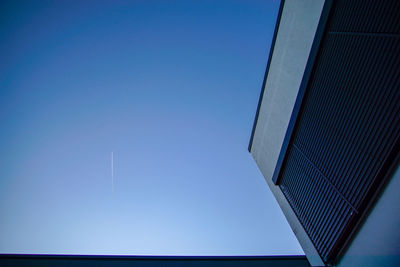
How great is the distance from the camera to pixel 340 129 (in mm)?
6406

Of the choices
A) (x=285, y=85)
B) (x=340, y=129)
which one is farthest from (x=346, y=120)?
(x=285, y=85)

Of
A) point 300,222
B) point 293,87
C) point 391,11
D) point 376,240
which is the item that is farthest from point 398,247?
point 293,87

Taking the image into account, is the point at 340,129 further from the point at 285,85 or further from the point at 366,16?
the point at 285,85

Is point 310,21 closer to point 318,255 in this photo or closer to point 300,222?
point 300,222

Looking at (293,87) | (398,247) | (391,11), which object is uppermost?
(391,11)

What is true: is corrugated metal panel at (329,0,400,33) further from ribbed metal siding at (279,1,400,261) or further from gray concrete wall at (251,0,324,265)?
gray concrete wall at (251,0,324,265)

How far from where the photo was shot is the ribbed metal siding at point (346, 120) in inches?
200

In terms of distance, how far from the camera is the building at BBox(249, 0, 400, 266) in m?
4.99

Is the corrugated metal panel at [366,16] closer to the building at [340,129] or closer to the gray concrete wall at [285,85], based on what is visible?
the building at [340,129]

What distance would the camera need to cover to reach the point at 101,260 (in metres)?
7.53

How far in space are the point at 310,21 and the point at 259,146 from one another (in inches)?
263

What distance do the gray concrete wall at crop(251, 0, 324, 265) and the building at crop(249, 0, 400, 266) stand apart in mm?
47

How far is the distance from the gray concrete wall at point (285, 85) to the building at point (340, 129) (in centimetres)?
5

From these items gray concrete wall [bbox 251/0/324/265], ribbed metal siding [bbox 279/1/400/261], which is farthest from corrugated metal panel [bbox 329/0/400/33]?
gray concrete wall [bbox 251/0/324/265]
